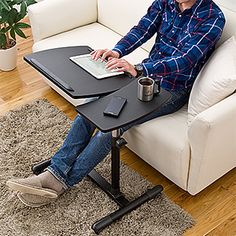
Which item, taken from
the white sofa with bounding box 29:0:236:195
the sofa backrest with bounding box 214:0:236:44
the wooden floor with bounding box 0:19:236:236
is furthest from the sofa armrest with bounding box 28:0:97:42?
the sofa backrest with bounding box 214:0:236:44

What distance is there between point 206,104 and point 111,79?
41cm

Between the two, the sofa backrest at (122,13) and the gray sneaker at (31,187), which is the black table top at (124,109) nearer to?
the gray sneaker at (31,187)

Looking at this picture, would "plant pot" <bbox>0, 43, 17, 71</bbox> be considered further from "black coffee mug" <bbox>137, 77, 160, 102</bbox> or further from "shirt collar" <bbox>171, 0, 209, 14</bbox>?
"black coffee mug" <bbox>137, 77, 160, 102</bbox>

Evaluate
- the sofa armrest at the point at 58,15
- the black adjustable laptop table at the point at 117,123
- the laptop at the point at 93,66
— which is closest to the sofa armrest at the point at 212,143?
the black adjustable laptop table at the point at 117,123

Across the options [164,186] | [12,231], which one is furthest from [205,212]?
[12,231]

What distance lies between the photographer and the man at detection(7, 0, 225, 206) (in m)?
2.09

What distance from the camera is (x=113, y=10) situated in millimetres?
2818

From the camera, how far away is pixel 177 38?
2.23 meters

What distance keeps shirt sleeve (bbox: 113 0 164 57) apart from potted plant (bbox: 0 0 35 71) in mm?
802

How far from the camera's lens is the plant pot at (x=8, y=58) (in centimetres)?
301

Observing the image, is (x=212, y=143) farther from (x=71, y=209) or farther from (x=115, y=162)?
(x=71, y=209)

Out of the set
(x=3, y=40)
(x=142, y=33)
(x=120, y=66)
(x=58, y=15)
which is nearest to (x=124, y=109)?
(x=120, y=66)

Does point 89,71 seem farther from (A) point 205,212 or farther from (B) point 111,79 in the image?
(A) point 205,212

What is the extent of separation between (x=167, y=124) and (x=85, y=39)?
3.00 ft
